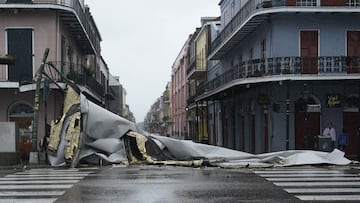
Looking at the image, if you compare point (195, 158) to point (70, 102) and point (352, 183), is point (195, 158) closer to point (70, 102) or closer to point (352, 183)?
point (70, 102)

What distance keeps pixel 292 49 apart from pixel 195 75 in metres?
24.6

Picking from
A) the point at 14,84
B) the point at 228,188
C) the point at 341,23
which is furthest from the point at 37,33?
the point at 228,188

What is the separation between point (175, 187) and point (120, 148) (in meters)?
8.02

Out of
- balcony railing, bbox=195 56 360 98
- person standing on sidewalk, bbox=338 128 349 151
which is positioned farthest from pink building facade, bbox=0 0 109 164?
person standing on sidewalk, bbox=338 128 349 151

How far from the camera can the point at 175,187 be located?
42.9 feet

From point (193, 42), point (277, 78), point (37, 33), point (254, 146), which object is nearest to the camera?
point (277, 78)

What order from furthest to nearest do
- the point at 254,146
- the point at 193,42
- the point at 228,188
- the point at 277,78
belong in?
the point at 193,42, the point at 254,146, the point at 277,78, the point at 228,188

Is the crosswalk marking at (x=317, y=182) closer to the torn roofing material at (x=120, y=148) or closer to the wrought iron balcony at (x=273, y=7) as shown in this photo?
the torn roofing material at (x=120, y=148)

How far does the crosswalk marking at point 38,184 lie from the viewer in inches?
463

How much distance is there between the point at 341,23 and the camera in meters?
27.7

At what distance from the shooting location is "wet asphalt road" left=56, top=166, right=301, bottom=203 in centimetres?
1127

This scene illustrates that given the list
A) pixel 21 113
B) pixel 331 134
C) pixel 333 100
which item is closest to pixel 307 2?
pixel 333 100

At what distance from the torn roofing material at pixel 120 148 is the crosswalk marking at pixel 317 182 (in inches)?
77.1

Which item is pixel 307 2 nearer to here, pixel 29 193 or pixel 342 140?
pixel 342 140
